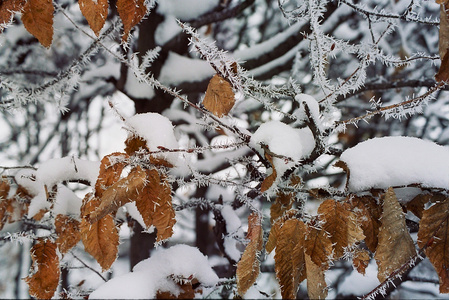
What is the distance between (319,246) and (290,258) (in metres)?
0.08

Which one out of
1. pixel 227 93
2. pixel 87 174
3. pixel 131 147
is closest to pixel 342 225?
pixel 227 93

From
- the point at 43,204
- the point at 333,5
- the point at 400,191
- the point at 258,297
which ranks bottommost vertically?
the point at 258,297

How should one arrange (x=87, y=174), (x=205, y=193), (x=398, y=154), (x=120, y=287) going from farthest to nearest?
(x=205, y=193) → (x=87, y=174) → (x=120, y=287) → (x=398, y=154)

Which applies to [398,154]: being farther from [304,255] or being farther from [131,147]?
[131,147]

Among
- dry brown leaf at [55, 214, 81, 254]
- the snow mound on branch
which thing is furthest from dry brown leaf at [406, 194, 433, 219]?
dry brown leaf at [55, 214, 81, 254]

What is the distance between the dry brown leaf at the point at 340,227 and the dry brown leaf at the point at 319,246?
21 millimetres

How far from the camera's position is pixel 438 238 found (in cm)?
74

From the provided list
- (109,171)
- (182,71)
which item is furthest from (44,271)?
(182,71)

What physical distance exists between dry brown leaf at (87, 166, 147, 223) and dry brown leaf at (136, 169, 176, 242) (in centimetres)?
4

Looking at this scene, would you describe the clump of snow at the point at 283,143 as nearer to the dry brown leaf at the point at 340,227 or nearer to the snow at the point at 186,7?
the dry brown leaf at the point at 340,227

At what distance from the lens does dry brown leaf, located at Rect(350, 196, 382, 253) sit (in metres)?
0.88

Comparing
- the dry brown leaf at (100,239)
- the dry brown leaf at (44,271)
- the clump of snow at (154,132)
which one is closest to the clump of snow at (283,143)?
the clump of snow at (154,132)

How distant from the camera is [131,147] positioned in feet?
3.03

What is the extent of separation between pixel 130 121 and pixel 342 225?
0.67m
